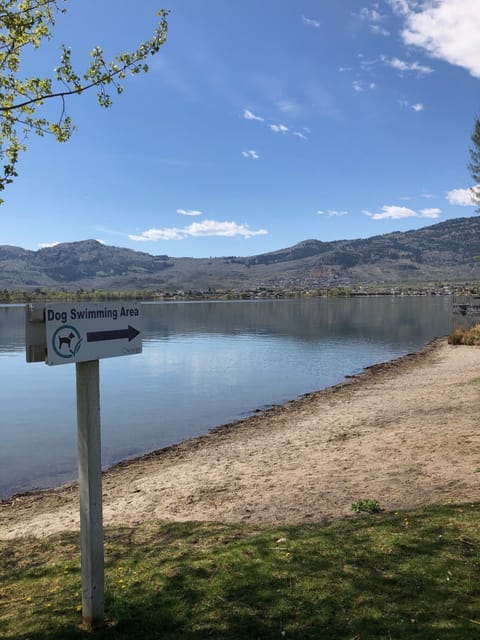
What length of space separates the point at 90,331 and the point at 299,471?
807 centimetres

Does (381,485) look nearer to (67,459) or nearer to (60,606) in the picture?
(60,606)

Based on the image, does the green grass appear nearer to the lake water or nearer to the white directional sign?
the white directional sign

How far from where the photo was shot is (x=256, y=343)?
182 feet

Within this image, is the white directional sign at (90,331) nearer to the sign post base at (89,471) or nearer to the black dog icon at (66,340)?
the black dog icon at (66,340)

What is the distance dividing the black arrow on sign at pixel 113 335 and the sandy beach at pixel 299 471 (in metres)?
4.42

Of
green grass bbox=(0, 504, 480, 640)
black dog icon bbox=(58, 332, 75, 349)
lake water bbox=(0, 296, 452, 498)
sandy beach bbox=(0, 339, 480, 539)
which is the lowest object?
lake water bbox=(0, 296, 452, 498)

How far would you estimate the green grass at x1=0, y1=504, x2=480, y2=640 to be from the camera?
13.9 ft

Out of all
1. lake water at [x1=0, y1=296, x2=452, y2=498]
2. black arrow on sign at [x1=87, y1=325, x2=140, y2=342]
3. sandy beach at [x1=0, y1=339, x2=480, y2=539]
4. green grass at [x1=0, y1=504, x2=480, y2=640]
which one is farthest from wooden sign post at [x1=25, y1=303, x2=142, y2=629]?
lake water at [x1=0, y1=296, x2=452, y2=498]

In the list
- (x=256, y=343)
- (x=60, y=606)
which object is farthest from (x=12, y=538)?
(x=256, y=343)

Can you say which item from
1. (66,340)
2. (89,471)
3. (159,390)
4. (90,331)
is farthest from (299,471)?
(159,390)

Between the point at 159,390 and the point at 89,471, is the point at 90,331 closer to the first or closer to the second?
the point at 89,471

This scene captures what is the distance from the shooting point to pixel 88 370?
4207 mm

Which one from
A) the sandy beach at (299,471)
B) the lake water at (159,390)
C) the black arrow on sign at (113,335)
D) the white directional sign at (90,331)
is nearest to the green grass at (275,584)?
the sandy beach at (299,471)

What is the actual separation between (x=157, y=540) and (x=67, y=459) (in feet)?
34.3
